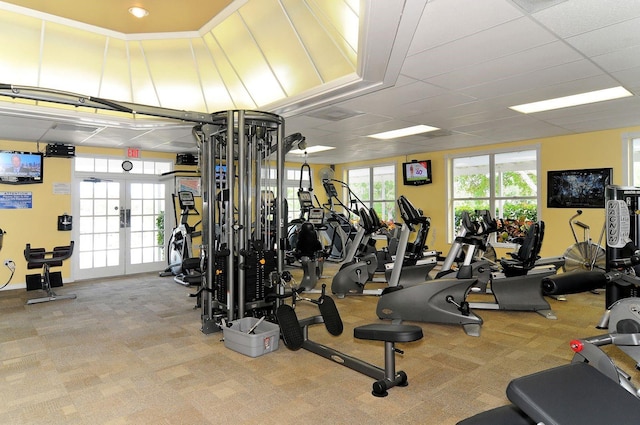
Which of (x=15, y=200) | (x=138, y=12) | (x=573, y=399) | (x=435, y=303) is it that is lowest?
(x=435, y=303)

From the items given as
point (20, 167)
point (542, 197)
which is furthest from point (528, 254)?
point (20, 167)

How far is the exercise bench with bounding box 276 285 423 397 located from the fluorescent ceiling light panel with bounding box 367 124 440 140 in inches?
150

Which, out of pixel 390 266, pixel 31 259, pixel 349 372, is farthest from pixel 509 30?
pixel 31 259

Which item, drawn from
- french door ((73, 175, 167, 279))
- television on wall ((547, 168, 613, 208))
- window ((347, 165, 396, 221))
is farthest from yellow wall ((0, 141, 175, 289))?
television on wall ((547, 168, 613, 208))

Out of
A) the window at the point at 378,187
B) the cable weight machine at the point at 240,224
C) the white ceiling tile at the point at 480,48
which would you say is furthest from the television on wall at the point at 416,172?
the white ceiling tile at the point at 480,48

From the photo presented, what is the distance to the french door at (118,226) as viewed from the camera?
748 centimetres

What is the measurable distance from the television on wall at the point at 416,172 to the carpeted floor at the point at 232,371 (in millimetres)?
4581

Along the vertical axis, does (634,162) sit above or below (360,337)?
above

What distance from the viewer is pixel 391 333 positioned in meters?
2.62

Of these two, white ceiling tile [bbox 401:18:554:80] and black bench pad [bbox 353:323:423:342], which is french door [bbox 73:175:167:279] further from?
black bench pad [bbox 353:323:423:342]

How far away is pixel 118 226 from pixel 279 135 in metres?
5.08

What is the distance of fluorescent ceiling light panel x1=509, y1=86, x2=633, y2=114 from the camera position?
178 inches

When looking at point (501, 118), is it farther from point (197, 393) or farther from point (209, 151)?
point (197, 393)

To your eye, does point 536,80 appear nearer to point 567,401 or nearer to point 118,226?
point 567,401
